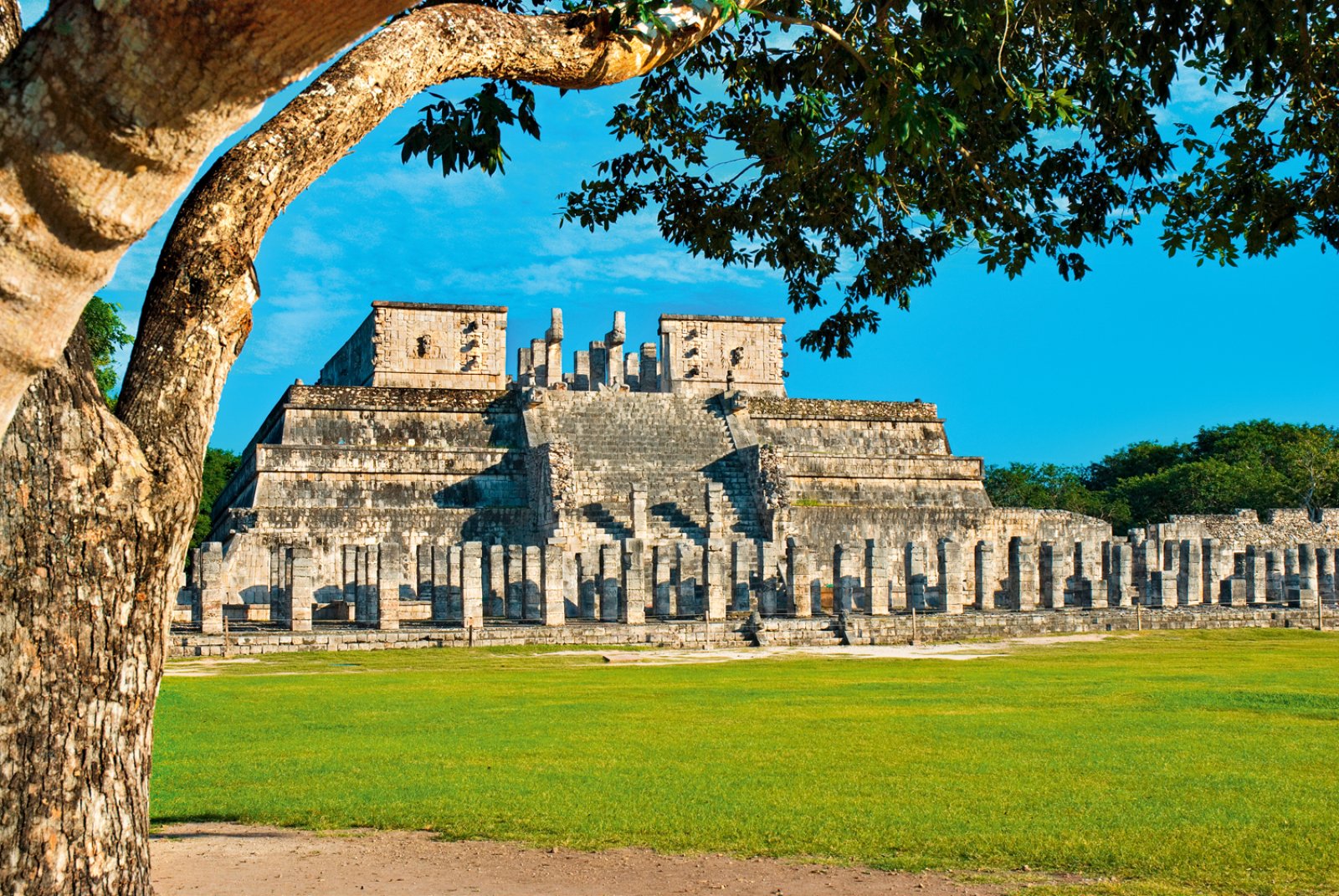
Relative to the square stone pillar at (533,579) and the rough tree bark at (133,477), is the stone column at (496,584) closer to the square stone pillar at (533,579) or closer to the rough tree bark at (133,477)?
the square stone pillar at (533,579)

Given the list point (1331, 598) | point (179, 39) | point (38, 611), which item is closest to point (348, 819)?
point (38, 611)

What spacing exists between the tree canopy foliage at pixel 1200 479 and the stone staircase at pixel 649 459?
18774 millimetres

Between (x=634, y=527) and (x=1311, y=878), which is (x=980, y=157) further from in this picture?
(x=634, y=527)

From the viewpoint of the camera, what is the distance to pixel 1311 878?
5988 millimetres

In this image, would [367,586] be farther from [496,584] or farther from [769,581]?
[769,581]

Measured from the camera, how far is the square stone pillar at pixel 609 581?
25.8 metres

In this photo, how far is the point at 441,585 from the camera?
26391mm

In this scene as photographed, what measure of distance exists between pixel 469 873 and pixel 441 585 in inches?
800

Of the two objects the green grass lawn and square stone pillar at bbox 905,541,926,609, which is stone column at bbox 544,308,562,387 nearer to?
square stone pillar at bbox 905,541,926,609

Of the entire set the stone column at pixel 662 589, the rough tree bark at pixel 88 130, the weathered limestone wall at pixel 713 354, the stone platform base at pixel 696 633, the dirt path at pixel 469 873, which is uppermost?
the weathered limestone wall at pixel 713 354

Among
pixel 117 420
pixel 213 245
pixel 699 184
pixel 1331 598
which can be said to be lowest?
pixel 1331 598

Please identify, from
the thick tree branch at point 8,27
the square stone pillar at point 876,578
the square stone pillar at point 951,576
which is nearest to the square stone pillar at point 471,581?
the square stone pillar at point 876,578

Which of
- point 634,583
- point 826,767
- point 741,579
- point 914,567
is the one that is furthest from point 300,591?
point 826,767

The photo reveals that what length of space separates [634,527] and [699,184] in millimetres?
21313
